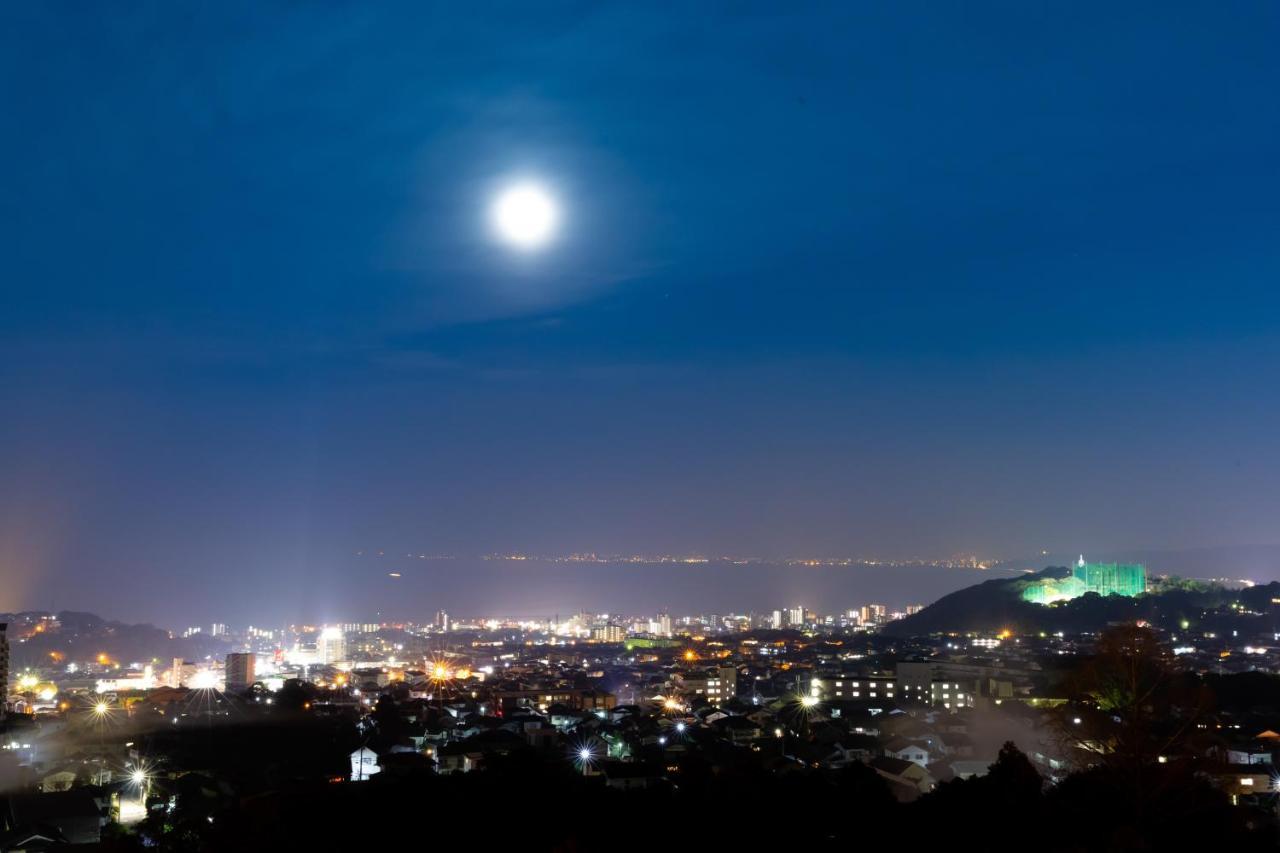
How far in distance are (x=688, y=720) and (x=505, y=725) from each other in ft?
13.8

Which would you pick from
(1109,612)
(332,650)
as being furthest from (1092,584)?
(332,650)

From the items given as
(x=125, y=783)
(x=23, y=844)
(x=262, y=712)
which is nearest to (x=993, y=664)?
(x=262, y=712)

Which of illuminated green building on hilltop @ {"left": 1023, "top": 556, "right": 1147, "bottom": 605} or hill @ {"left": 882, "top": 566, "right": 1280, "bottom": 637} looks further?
illuminated green building on hilltop @ {"left": 1023, "top": 556, "right": 1147, "bottom": 605}

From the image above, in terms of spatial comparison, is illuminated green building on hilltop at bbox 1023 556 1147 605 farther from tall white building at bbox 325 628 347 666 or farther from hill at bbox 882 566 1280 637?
tall white building at bbox 325 628 347 666

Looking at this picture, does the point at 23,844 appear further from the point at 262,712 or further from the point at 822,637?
the point at 822,637

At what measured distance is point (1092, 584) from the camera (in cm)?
5978

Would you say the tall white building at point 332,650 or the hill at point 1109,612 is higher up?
the hill at point 1109,612

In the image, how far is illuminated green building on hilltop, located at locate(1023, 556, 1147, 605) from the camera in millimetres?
57809

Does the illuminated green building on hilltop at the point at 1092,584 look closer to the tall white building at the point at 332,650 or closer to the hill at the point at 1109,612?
the hill at the point at 1109,612

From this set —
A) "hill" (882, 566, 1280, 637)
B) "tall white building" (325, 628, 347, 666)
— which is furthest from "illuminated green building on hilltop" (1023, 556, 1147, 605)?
"tall white building" (325, 628, 347, 666)

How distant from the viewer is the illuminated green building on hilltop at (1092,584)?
57.8 metres

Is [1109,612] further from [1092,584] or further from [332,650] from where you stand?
[332,650]

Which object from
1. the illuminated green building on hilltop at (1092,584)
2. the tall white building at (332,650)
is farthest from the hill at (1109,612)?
the tall white building at (332,650)

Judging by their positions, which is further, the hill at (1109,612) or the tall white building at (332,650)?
the tall white building at (332,650)
